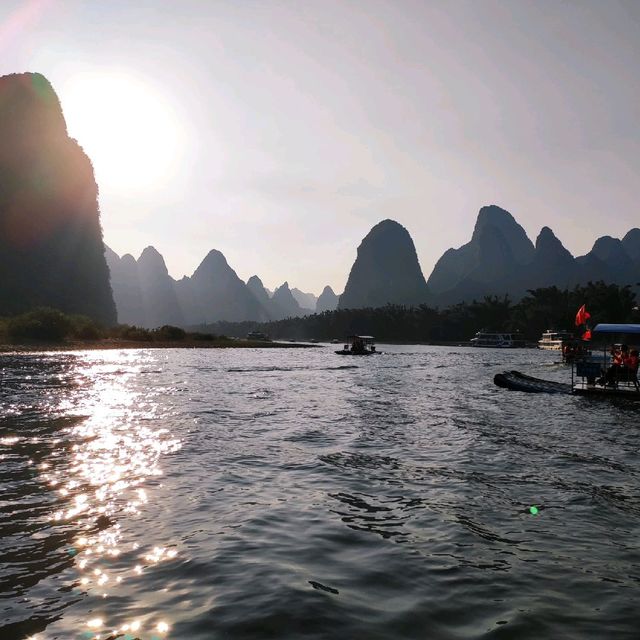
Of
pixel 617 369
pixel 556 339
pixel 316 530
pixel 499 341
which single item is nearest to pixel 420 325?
pixel 499 341

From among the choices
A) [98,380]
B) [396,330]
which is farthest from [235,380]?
[396,330]

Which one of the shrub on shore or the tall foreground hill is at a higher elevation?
the tall foreground hill

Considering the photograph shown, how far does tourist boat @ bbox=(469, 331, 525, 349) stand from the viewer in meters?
137

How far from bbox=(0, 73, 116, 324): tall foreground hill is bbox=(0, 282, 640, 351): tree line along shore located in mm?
29789

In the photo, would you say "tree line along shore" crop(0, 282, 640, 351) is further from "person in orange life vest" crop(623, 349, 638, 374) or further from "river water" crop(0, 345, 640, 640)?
"person in orange life vest" crop(623, 349, 638, 374)

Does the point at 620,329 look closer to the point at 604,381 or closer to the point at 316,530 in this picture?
the point at 604,381

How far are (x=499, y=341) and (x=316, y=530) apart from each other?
136 meters

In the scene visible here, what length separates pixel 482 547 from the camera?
842 cm

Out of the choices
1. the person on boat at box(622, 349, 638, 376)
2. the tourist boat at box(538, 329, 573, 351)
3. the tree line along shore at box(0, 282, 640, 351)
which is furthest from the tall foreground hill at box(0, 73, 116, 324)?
the person on boat at box(622, 349, 638, 376)

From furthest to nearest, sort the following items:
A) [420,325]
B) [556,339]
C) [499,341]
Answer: [420,325] < [499,341] < [556,339]

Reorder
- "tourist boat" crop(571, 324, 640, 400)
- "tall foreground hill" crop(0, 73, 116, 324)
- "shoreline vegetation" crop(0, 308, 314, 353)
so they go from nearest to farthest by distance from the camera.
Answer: "tourist boat" crop(571, 324, 640, 400) → "shoreline vegetation" crop(0, 308, 314, 353) → "tall foreground hill" crop(0, 73, 116, 324)

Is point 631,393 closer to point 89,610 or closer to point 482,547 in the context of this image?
point 482,547

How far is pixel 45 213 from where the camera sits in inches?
5866

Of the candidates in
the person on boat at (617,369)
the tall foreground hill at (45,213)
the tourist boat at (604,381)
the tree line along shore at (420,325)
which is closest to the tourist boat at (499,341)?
the tree line along shore at (420,325)
